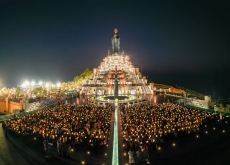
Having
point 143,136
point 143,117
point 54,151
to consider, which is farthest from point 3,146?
point 143,117

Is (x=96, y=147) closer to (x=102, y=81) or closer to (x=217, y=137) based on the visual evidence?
(x=217, y=137)

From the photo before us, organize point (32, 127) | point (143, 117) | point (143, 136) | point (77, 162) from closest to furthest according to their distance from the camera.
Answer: point (77, 162) → point (143, 136) → point (32, 127) → point (143, 117)

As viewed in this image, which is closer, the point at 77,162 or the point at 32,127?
the point at 77,162

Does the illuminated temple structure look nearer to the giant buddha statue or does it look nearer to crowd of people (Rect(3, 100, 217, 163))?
the giant buddha statue

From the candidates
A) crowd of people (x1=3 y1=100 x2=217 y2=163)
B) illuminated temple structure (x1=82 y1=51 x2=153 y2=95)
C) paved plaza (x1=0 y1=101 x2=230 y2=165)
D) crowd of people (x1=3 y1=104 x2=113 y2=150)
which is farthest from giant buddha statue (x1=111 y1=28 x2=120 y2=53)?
paved plaza (x1=0 y1=101 x2=230 y2=165)

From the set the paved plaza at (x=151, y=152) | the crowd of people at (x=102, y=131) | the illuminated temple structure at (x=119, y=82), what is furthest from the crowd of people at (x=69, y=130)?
the illuminated temple structure at (x=119, y=82)

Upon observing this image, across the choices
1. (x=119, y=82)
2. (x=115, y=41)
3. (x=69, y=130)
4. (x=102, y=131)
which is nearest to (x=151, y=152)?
(x=102, y=131)

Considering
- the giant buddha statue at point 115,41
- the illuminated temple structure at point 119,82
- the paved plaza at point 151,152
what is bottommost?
the paved plaza at point 151,152

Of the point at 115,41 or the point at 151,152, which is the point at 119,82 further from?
the point at 151,152

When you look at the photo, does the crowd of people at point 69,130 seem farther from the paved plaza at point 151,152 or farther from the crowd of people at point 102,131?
the paved plaza at point 151,152
